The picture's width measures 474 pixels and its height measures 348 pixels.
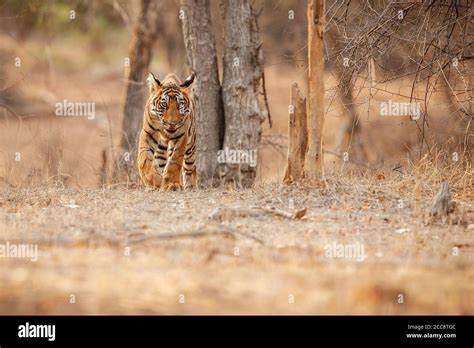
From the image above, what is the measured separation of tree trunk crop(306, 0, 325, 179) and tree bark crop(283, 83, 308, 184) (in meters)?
0.16

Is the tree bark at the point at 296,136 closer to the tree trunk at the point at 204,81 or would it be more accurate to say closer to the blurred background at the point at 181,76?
the blurred background at the point at 181,76

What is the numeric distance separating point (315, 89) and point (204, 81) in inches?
120

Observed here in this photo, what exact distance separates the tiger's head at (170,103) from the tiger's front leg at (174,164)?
0.23 meters

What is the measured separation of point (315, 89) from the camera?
10820 mm

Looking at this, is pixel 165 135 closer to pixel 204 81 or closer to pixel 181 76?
pixel 204 81

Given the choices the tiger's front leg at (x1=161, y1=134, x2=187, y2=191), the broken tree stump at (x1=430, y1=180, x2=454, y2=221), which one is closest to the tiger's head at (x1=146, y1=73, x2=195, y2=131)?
the tiger's front leg at (x1=161, y1=134, x2=187, y2=191)

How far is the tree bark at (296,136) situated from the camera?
36.2 feet

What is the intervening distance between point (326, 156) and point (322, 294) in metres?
16.5

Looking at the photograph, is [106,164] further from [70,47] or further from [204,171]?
[70,47]

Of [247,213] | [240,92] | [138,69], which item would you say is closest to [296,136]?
[247,213]

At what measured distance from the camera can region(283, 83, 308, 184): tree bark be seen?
11031 mm

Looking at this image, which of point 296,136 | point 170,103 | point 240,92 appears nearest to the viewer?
point 296,136

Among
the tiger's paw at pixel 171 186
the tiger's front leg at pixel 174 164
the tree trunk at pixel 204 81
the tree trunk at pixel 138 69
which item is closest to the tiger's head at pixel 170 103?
the tiger's front leg at pixel 174 164

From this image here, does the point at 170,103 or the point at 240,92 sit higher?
the point at 240,92
